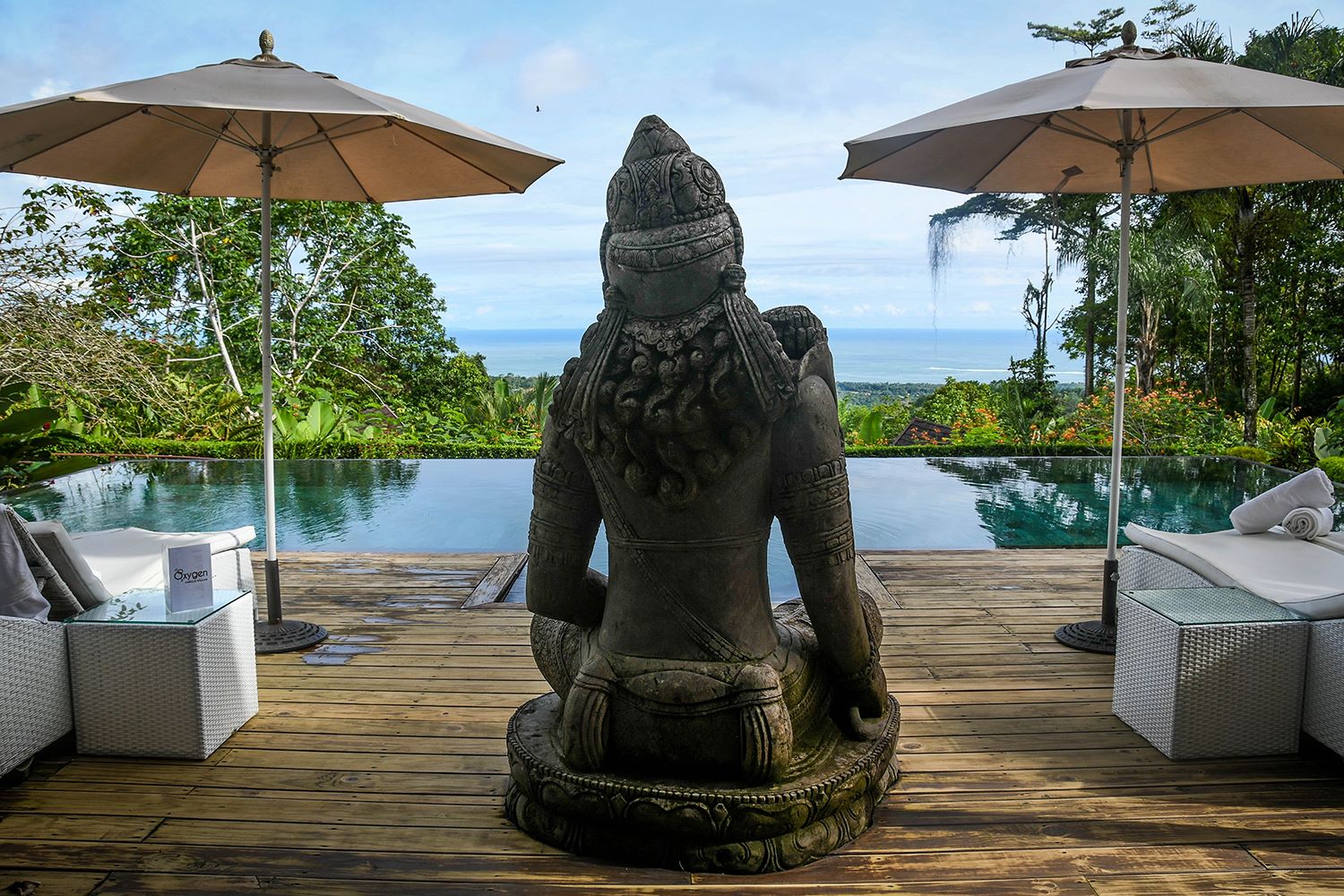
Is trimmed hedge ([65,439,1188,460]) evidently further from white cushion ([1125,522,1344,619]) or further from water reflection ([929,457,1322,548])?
white cushion ([1125,522,1344,619])

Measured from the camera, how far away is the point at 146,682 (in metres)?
2.64

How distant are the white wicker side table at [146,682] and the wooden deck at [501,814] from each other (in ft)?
0.23

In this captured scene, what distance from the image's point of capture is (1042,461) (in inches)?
324

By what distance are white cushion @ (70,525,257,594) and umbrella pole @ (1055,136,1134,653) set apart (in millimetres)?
3276

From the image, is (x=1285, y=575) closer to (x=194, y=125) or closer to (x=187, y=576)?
(x=187, y=576)

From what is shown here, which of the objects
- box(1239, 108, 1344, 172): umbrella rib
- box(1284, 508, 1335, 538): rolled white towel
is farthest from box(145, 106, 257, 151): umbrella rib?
box(1284, 508, 1335, 538): rolled white towel

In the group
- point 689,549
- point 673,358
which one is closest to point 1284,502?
point 689,549

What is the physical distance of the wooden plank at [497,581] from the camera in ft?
13.9

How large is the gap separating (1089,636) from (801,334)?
233 cm

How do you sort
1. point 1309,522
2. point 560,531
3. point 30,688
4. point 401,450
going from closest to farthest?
point 560,531
point 30,688
point 1309,522
point 401,450

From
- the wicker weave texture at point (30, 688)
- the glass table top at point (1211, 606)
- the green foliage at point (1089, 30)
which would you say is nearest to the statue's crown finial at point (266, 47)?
the wicker weave texture at point (30, 688)

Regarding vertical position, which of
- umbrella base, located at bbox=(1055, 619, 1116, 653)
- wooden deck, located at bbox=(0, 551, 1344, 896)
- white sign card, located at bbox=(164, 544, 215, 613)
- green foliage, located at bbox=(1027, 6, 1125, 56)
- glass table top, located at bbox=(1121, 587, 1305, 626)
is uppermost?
green foliage, located at bbox=(1027, 6, 1125, 56)

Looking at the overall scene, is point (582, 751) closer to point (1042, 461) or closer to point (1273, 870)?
point (1273, 870)

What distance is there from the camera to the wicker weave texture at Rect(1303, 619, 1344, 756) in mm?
2543
